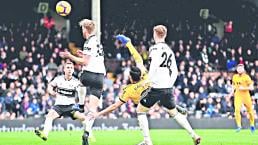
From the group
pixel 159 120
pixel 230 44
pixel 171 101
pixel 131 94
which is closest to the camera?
pixel 171 101

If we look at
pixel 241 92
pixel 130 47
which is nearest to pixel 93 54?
pixel 130 47

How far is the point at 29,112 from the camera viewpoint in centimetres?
3002

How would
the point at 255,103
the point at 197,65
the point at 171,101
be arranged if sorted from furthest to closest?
the point at 197,65 < the point at 255,103 < the point at 171,101

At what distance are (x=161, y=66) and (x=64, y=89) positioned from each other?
413 centimetres

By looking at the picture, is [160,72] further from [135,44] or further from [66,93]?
[135,44]

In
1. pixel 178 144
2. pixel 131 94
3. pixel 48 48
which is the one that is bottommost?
pixel 178 144

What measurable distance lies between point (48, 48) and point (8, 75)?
3.79 metres

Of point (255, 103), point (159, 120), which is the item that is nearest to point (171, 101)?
point (159, 120)

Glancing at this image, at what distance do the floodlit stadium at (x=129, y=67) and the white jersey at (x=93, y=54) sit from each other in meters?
1.64

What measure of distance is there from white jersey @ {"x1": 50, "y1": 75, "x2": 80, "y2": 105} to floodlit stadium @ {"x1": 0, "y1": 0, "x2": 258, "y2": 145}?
0.02 m

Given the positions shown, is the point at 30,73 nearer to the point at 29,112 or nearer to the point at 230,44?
the point at 29,112

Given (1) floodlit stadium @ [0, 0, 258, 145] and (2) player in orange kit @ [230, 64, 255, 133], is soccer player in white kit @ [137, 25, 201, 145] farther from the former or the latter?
(2) player in orange kit @ [230, 64, 255, 133]

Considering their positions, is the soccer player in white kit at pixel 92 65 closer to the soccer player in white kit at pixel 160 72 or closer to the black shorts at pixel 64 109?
the soccer player in white kit at pixel 160 72

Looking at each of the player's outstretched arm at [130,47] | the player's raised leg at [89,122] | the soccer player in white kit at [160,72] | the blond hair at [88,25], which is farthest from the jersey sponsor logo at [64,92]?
the soccer player in white kit at [160,72]
